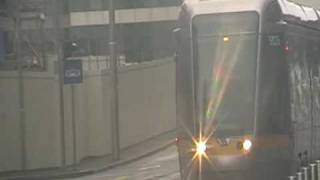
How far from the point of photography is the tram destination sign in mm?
26984

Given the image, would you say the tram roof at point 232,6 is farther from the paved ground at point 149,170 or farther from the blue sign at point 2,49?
the blue sign at point 2,49

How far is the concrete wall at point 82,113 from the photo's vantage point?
27.0 meters

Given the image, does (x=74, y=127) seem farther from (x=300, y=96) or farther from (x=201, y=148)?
(x=201, y=148)

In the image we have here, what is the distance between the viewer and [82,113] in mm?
30297

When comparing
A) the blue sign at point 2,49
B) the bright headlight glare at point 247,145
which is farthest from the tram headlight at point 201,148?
the blue sign at point 2,49

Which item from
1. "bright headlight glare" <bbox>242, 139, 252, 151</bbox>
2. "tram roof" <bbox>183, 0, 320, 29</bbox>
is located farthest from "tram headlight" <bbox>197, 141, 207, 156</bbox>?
"tram roof" <bbox>183, 0, 320, 29</bbox>

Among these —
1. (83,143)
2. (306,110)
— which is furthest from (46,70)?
(306,110)

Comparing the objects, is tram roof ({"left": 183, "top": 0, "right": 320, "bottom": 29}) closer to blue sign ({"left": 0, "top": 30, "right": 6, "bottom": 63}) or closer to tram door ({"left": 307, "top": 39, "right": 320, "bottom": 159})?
tram door ({"left": 307, "top": 39, "right": 320, "bottom": 159})

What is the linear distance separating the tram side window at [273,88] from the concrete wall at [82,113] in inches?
571

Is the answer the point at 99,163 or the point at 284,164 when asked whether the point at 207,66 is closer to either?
the point at 284,164

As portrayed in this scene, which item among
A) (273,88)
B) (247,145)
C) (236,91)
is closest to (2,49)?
(236,91)

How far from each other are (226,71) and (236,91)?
1.25 feet

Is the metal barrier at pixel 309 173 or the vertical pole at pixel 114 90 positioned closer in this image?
the metal barrier at pixel 309 173

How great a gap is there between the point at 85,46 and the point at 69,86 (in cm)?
1417
